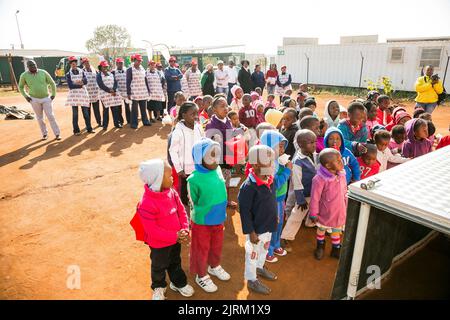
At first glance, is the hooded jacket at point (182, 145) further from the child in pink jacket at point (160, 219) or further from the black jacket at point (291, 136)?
the black jacket at point (291, 136)

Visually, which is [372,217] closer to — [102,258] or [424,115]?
[102,258]

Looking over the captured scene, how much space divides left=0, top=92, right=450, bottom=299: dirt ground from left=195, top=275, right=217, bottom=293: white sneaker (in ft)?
0.19

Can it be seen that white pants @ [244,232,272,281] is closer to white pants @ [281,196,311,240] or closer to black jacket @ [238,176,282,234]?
black jacket @ [238,176,282,234]

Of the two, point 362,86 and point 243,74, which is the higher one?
point 243,74

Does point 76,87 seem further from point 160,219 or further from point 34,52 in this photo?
point 34,52

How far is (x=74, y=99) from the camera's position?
820 centimetres

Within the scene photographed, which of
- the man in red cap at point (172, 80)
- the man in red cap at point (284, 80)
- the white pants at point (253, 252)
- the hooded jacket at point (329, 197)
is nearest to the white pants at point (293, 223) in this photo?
the hooded jacket at point (329, 197)

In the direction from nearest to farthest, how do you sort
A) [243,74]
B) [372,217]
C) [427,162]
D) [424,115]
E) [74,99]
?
[372,217]
[427,162]
[424,115]
[74,99]
[243,74]

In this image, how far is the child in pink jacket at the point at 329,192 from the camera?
3.10m

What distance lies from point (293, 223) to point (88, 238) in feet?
8.95

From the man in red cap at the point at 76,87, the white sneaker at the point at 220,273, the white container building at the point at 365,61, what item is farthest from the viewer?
the white container building at the point at 365,61
